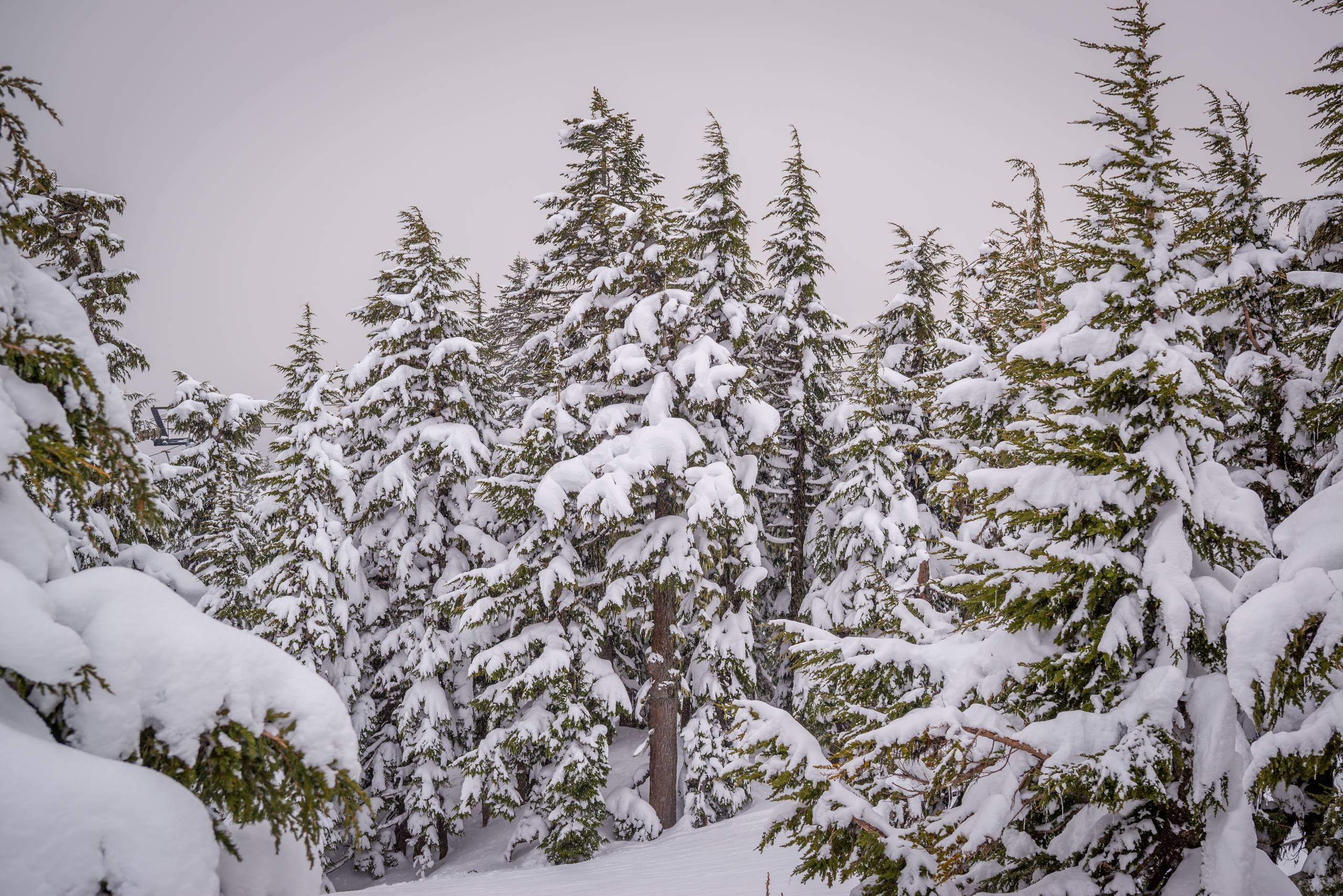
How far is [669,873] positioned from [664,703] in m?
3.93

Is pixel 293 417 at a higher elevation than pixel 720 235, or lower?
lower

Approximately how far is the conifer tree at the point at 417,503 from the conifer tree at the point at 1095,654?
37.7ft

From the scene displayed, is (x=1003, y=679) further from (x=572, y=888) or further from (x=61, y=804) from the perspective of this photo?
(x=572, y=888)

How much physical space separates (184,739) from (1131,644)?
596 cm

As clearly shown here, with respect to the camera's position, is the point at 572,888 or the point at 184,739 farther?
the point at 572,888

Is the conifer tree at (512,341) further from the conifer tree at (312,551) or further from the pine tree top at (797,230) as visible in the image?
the pine tree top at (797,230)

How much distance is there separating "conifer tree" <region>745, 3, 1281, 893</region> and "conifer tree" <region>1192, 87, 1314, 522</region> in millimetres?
3048

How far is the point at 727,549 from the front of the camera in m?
14.1

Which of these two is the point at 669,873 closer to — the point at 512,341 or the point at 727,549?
the point at 727,549

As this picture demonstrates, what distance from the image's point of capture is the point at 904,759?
5199 millimetres

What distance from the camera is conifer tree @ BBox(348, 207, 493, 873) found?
14.7 metres

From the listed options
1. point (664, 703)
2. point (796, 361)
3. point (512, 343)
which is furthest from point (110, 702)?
point (512, 343)

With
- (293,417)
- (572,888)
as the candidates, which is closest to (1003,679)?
(572,888)

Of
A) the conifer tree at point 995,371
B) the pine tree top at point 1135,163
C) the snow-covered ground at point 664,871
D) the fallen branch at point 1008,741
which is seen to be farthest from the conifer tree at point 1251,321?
the snow-covered ground at point 664,871
